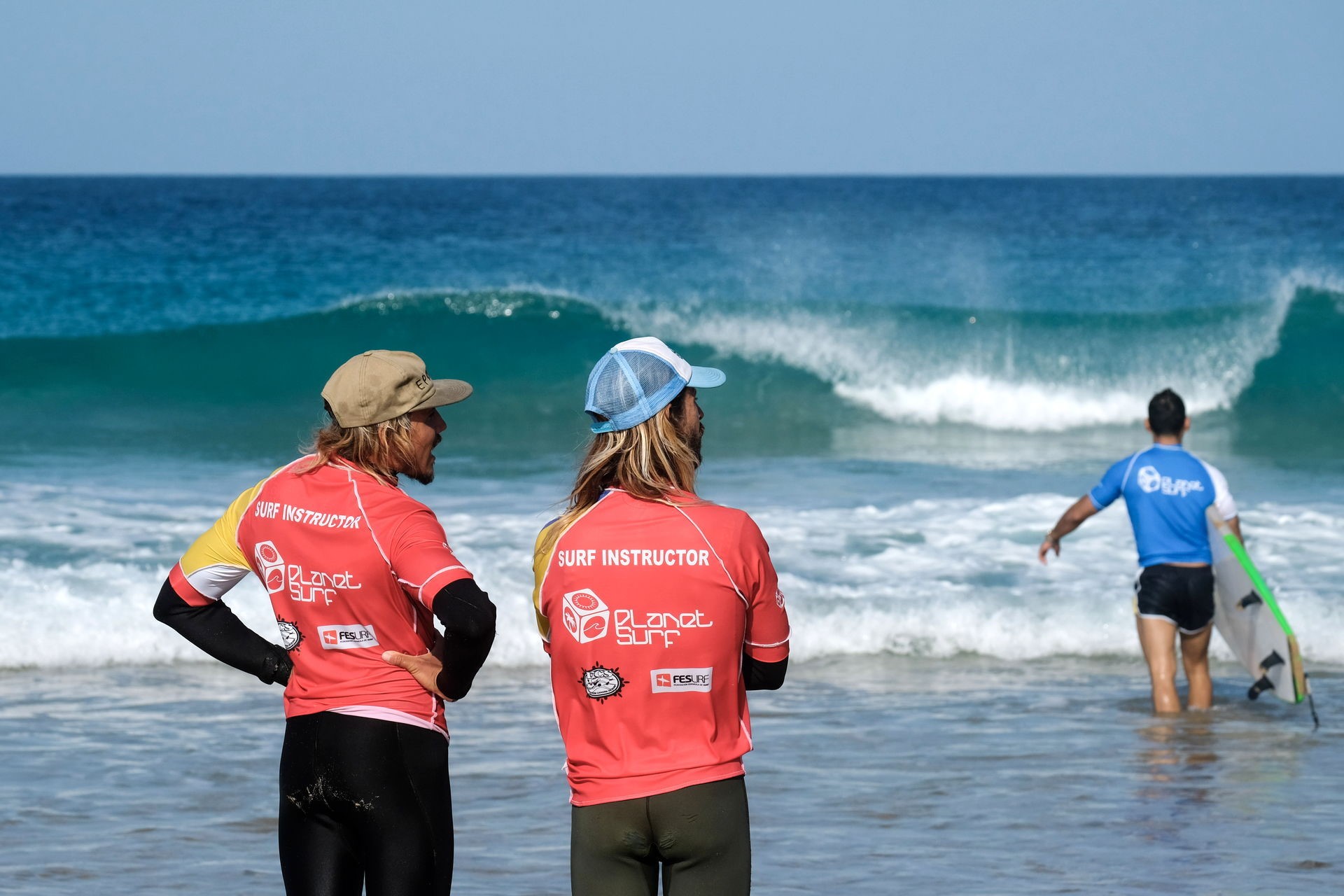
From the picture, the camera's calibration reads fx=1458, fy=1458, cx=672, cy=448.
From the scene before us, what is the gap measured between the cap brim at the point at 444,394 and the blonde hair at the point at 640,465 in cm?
47

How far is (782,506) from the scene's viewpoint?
11.8 meters

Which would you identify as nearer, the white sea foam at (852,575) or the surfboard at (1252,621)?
the surfboard at (1252,621)

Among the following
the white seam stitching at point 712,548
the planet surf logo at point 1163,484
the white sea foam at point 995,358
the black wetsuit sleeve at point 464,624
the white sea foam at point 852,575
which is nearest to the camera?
the white seam stitching at point 712,548

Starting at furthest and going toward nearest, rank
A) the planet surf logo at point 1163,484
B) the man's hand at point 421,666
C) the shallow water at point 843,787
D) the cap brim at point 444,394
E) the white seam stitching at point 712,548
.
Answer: the planet surf logo at point 1163,484
the shallow water at point 843,787
the cap brim at point 444,394
the man's hand at point 421,666
the white seam stitching at point 712,548

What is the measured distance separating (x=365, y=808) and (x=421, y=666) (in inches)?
11.8

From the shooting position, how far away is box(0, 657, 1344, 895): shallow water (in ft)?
15.2

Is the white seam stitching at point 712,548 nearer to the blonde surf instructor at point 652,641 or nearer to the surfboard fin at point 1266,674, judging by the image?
the blonde surf instructor at point 652,641

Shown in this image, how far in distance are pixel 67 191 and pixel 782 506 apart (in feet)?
216

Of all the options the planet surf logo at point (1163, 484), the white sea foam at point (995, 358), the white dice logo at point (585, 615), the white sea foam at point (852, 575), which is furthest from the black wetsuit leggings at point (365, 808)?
the white sea foam at point (995, 358)

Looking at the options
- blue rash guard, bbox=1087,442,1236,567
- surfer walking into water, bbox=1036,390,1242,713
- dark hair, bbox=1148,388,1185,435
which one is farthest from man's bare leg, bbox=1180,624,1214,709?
dark hair, bbox=1148,388,1185,435

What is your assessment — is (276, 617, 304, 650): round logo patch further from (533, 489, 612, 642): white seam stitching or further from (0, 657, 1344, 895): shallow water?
(0, 657, 1344, 895): shallow water

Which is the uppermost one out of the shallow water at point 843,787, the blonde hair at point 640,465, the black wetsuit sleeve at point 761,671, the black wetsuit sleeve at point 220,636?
the blonde hair at point 640,465

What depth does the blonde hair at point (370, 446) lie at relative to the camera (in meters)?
2.88

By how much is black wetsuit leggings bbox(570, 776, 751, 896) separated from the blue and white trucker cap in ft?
2.12
